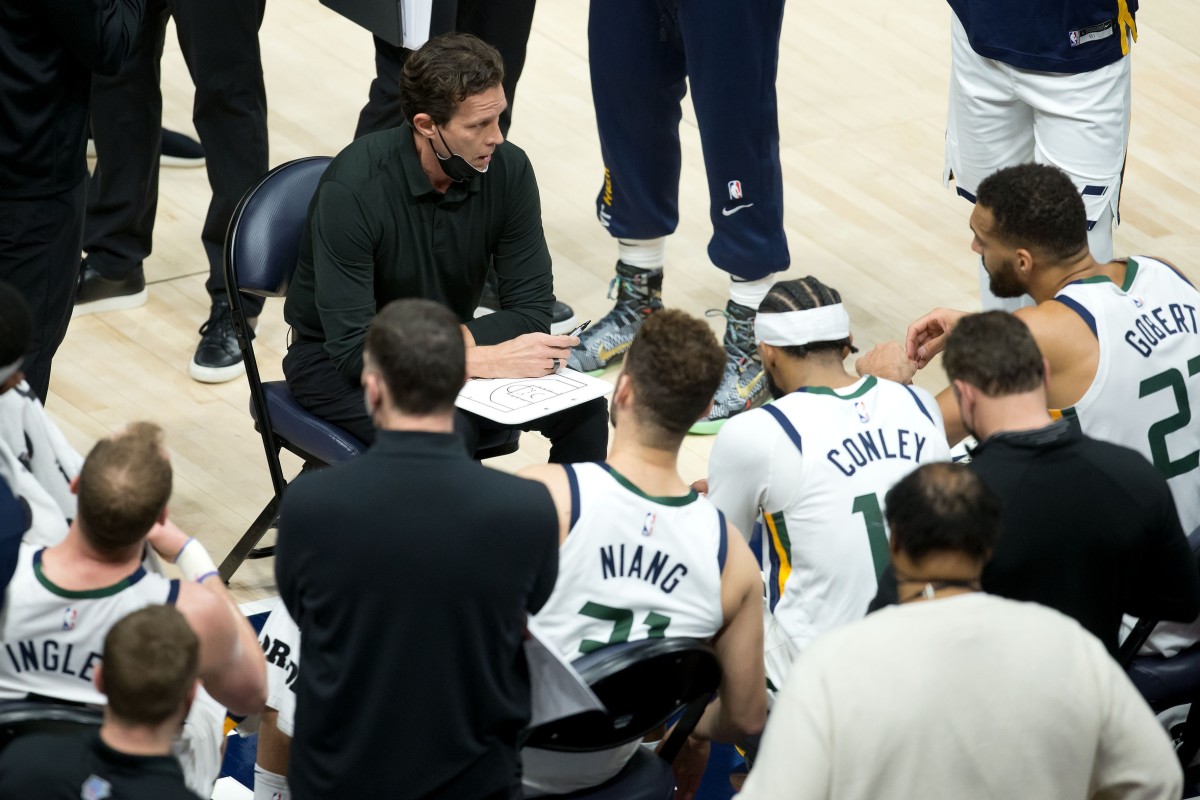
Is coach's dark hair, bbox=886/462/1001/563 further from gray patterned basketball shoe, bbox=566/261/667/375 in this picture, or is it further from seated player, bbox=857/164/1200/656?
gray patterned basketball shoe, bbox=566/261/667/375

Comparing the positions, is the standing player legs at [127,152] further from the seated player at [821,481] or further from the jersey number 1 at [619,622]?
the jersey number 1 at [619,622]

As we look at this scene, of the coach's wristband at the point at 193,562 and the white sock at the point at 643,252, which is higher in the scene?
the coach's wristband at the point at 193,562

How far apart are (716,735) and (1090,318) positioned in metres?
1.11

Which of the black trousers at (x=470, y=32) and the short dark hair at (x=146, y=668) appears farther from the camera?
the black trousers at (x=470, y=32)

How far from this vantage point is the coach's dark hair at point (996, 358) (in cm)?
264

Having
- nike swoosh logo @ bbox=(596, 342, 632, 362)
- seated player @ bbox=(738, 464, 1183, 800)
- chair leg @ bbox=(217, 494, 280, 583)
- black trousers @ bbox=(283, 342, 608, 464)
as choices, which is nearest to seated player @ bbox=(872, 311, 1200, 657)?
seated player @ bbox=(738, 464, 1183, 800)

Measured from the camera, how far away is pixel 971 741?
6.93 ft

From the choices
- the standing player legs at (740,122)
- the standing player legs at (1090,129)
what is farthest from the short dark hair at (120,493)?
the standing player legs at (1090,129)

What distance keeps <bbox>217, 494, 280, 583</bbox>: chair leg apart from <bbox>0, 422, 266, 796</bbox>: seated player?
1314mm

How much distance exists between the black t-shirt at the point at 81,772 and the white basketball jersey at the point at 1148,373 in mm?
1890

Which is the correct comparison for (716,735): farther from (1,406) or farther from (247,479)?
(247,479)

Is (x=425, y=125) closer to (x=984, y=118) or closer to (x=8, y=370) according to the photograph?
(x=8, y=370)

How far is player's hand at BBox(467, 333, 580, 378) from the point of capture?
366cm

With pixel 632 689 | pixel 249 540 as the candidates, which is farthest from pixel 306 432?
pixel 632 689
